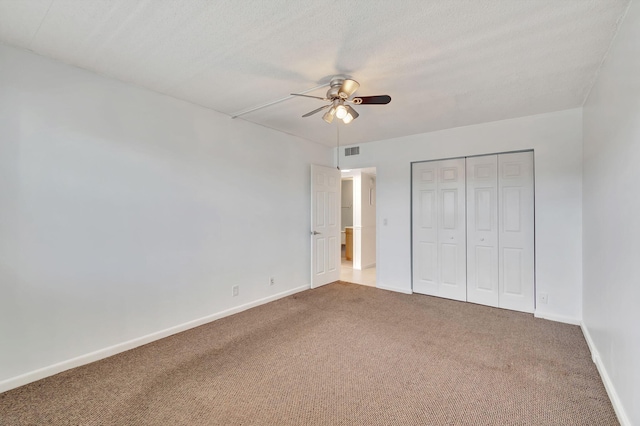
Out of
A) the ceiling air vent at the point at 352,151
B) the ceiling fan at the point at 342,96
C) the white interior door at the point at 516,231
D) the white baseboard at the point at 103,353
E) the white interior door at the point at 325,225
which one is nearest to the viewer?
the white baseboard at the point at 103,353

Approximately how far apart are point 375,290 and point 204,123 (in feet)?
11.5

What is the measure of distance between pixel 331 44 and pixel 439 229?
10.3 feet

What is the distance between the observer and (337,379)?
2.20 meters

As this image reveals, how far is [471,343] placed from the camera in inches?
110

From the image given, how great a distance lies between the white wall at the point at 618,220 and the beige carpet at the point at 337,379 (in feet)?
1.04

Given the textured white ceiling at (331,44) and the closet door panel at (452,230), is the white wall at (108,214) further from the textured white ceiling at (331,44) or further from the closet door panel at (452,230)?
the closet door panel at (452,230)

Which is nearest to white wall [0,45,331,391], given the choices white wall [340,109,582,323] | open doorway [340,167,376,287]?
open doorway [340,167,376,287]

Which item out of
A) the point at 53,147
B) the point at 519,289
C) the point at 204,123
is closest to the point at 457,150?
the point at 519,289

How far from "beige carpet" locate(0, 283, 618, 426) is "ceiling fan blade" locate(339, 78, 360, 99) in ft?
7.74

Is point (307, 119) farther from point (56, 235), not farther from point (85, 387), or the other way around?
point (85, 387)

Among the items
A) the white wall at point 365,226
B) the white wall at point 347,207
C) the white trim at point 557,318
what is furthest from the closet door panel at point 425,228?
the white wall at point 347,207

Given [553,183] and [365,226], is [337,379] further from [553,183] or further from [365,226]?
[365,226]

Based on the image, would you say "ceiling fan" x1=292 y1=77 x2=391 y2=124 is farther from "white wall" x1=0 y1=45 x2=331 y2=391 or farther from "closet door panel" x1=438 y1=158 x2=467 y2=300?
"closet door panel" x1=438 y1=158 x2=467 y2=300

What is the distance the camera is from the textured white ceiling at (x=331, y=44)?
1.68 m
